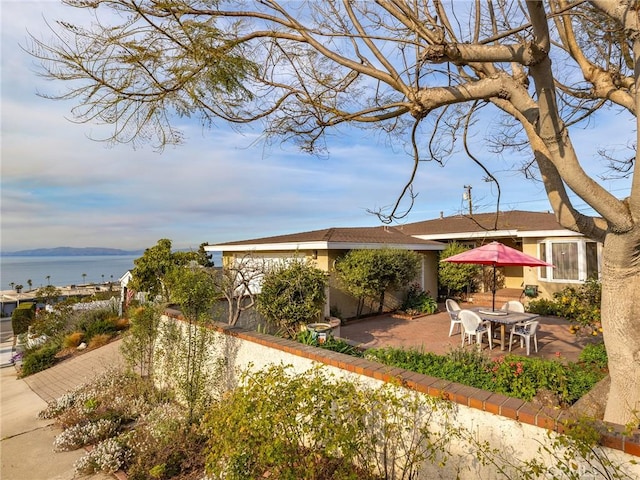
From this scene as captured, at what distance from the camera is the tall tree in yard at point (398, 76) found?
328 cm

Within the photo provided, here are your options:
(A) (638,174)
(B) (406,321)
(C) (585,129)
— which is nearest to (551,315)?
(B) (406,321)

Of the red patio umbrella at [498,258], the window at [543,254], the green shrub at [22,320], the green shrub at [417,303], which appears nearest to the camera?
the red patio umbrella at [498,258]

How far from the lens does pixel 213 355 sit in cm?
652

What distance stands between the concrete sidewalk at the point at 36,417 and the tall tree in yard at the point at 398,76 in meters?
5.12

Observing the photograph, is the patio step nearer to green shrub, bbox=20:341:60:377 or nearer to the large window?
the large window

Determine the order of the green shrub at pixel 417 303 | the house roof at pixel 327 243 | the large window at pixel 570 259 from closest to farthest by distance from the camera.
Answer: the house roof at pixel 327 243, the large window at pixel 570 259, the green shrub at pixel 417 303

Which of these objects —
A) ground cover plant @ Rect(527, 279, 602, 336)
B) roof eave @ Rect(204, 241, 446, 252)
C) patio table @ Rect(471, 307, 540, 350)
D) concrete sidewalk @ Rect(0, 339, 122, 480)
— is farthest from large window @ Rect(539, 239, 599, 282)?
concrete sidewalk @ Rect(0, 339, 122, 480)

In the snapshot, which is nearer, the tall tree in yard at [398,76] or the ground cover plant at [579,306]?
the tall tree in yard at [398,76]

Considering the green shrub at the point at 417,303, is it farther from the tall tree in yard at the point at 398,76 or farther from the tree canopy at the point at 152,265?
the tree canopy at the point at 152,265

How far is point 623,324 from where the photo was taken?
3473 millimetres

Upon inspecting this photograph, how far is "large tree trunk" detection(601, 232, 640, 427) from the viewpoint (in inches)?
133

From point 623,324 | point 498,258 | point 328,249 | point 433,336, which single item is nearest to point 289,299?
point 328,249

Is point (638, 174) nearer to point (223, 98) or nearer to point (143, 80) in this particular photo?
point (223, 98)

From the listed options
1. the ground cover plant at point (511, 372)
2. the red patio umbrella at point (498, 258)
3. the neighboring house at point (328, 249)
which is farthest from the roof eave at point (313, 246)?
the ground cover plant at point (511, 372)
